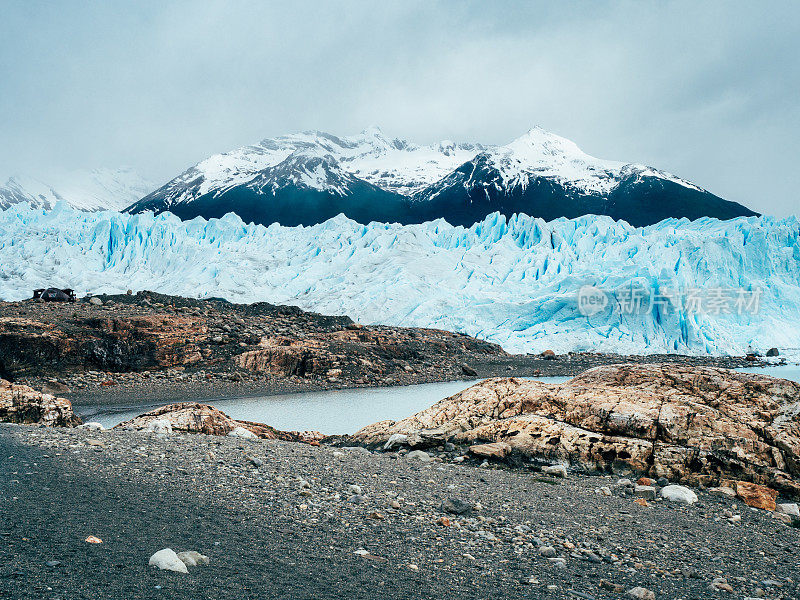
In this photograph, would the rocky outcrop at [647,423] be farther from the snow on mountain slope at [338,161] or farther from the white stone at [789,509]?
the snow on mountain slope at [338,161]

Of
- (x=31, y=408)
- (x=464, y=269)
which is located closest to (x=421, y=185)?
(x=464, y=269)

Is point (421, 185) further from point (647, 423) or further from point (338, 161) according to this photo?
point (647, 423)

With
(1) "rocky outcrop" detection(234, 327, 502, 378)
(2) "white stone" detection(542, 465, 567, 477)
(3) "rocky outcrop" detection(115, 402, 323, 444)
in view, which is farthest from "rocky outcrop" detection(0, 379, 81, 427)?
(1) "rocky outcrop" detection(234, 327, 502, 378)

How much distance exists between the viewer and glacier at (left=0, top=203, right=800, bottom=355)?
3222 cm

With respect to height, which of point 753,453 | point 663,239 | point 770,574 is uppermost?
point 663,239

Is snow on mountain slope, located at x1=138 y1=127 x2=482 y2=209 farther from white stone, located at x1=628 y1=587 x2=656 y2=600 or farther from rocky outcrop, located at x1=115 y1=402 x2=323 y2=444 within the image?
white stone, located at x1=628 y1=587 x2=656 y2=600

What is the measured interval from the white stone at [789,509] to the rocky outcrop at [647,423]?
43 cm

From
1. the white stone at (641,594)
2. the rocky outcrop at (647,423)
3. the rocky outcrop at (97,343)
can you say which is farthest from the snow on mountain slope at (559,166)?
the white stone at (641,594)

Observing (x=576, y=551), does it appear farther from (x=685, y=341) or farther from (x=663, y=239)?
(x=663, y=239)

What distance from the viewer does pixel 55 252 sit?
45.6 m

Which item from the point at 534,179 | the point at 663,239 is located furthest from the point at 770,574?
the point at 534,179

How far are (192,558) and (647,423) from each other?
502cm

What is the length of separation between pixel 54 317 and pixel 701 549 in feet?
67.6

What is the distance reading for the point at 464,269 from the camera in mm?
41844
